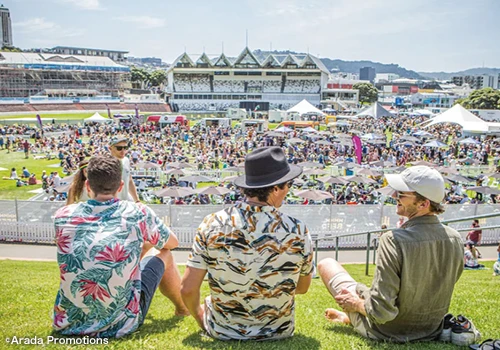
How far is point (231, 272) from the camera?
2.55 m

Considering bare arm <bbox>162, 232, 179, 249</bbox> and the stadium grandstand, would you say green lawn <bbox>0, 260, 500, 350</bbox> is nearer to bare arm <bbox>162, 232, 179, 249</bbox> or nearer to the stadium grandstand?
bare arm <bbox>162, 232, 179, 249</bbox>

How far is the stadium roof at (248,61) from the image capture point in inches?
3396

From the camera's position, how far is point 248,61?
8762cm

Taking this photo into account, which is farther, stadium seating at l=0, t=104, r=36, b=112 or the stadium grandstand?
the stadium grandstand

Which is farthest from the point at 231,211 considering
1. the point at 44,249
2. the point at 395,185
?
the point at 44,249

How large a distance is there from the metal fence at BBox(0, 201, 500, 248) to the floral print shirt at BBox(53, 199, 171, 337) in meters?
9.85

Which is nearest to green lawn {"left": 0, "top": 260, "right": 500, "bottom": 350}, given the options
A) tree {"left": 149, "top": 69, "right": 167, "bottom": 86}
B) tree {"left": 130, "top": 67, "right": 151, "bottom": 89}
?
tree {"left": 149, "top": 69, "right": 167, "bottom": 86}

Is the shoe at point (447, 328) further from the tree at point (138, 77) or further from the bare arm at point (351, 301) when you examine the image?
the tree at point (138, 77)

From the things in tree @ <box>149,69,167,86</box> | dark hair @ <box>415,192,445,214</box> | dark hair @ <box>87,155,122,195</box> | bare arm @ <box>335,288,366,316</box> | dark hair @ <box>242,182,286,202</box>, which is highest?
tree @ <box>149,69,167,86</box>

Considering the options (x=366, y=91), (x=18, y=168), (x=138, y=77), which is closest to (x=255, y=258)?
(x=18, y=168)

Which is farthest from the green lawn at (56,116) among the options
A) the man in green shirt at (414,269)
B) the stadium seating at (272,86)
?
the man in green shirt at (414,269)

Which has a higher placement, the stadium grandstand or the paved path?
the stadium grandstand

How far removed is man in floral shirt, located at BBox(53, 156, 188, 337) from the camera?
252cm

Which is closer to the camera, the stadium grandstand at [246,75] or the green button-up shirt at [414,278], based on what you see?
the green button-up shirt at [414,278]
